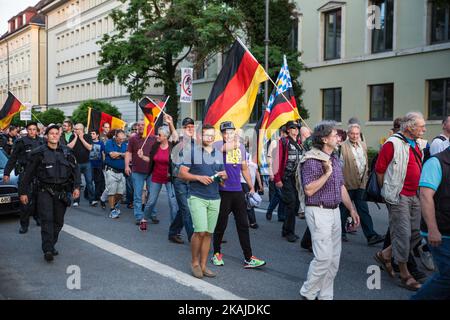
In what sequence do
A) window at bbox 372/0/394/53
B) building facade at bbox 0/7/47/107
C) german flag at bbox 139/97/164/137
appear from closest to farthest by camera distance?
german flag at bbox 139/97/164/137 < window at bbox 372/0/394/53 < building facade at bbox 0/7/47/107

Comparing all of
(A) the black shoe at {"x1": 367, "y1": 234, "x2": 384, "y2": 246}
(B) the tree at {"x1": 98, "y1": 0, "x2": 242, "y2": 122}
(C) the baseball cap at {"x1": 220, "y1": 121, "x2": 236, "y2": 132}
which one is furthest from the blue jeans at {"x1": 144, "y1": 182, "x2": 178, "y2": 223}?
(B) the tree at {"x1": 98, "y1": 0, "x2": 242, "y2": 122}

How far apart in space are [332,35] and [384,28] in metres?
3.15

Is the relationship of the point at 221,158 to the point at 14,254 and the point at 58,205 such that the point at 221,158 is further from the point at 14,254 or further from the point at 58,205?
the point at 14,254

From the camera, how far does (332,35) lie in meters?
27.5

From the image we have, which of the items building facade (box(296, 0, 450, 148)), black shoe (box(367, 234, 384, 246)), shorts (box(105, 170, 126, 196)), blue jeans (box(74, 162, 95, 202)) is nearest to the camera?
black shoe (box(367, 234, 384, 246))

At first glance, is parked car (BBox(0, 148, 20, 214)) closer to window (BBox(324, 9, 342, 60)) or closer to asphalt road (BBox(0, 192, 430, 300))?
asphalt road (BBox(0, 192, 430, 300))

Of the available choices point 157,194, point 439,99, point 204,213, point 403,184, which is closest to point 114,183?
point 157,194

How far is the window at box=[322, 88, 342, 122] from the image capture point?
2725 centimetres

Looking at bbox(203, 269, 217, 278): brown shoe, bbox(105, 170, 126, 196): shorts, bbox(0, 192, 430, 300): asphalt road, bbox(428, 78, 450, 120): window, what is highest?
bbox(428, 78, 450, 120): window

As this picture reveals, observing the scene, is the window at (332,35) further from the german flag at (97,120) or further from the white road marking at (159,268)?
the white road marking at (159,268)

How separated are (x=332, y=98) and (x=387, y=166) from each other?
2196 centimetres

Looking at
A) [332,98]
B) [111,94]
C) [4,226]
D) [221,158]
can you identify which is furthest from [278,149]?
[111,94]

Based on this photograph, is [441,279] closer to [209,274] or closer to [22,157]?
[209,274]

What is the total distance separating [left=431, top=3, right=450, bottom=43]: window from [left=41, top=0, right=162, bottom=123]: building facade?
29.3 meters
